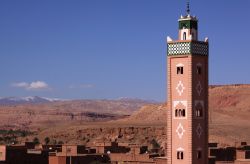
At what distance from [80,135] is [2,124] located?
2554 inches

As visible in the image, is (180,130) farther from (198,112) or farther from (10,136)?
(10,136)

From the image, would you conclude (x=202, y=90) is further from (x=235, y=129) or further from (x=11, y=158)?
(x=235, y=129)

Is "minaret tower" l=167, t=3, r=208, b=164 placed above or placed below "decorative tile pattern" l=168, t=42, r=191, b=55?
below

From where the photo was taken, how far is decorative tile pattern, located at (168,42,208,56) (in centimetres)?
2993

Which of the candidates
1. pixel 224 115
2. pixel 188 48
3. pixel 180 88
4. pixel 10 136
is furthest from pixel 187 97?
pixel 224 115

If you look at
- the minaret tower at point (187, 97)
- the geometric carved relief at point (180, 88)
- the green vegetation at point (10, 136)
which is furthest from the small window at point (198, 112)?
the green vegetation at point (10, 136)

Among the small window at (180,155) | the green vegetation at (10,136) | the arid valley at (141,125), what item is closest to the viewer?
Result: the small window at (180,155)

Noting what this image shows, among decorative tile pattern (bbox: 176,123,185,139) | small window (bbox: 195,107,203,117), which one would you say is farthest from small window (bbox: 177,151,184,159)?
small window (bbox: 195,107,203,117)

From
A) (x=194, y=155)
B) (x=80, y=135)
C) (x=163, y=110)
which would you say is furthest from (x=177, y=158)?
(x=163, y=110)

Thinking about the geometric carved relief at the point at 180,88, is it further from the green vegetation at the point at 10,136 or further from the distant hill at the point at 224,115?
the green vegetation at the point at 10,136

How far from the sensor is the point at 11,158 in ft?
135

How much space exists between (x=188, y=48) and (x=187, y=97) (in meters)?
2.25

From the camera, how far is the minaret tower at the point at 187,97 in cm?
2983

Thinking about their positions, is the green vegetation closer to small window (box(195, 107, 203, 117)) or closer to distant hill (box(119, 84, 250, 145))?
distant hill (box(119, 84, 250, 145))
